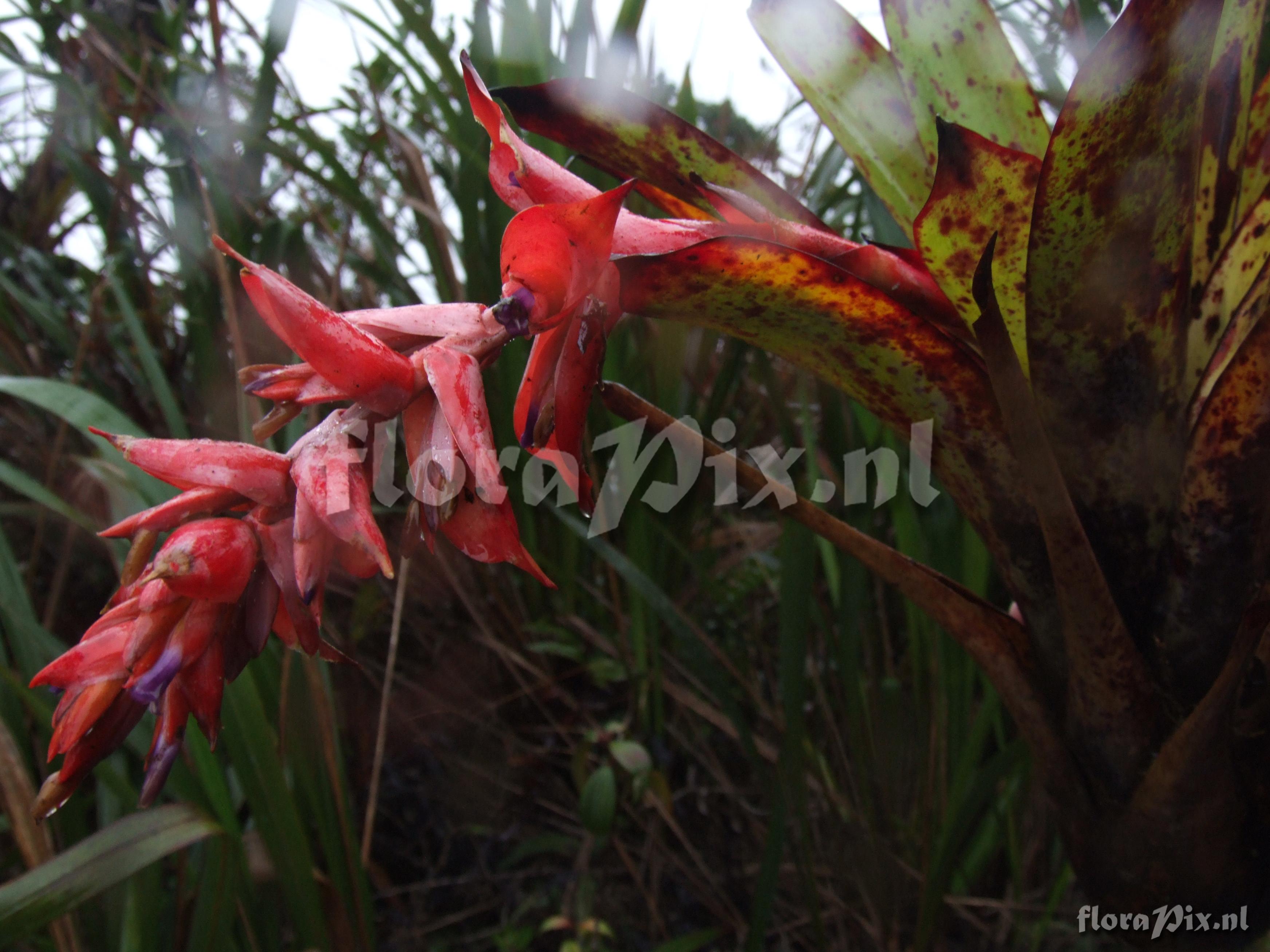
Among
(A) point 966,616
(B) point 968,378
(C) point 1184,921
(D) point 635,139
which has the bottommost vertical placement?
(C) point 1184,921

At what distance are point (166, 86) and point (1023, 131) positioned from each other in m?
1.17

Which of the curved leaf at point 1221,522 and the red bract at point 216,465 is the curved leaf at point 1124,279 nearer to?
the curved leaf at point 1221,522

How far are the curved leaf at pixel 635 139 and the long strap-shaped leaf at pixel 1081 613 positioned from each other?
5.0 inches

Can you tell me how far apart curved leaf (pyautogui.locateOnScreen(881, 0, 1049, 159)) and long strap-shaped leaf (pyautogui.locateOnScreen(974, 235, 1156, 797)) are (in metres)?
0.15

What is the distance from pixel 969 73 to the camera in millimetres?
370

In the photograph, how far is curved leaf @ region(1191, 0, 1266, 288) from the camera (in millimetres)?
281

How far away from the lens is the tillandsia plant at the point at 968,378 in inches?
8.3

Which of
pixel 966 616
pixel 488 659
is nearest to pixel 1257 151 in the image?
pixel 966 616

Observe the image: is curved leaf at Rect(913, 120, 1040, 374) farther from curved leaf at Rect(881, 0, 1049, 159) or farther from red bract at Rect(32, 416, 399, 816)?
red bract at Rect(32, 416, 399, 816)

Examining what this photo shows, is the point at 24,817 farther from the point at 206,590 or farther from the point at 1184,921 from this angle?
the point at 1184,921

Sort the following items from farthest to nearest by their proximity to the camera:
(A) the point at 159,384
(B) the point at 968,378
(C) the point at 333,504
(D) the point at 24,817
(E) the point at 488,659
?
(E) the point at 488,659 → (A) the point at 159,384 → (D) the point at 24,817 → (B) the point at 968,378 → (C) the point at 333,504

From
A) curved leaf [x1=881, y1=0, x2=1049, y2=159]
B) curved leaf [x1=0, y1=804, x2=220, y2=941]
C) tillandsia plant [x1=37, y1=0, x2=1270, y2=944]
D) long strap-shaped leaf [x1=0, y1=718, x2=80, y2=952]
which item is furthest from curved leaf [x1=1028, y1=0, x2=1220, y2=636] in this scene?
long strap-shaped leaf [x1=0, y1=718, x2=80, y2=952]

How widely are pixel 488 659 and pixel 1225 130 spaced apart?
80cm

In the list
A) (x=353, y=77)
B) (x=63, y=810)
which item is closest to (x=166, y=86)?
(x=353, y=77)
